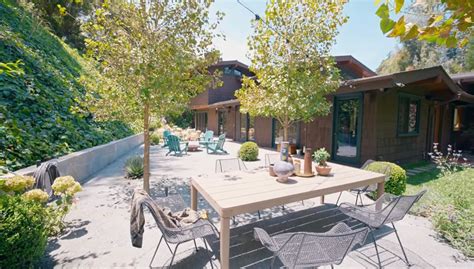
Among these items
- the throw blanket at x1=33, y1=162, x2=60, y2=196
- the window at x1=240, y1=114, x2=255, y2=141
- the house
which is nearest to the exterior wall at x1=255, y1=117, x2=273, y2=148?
the house

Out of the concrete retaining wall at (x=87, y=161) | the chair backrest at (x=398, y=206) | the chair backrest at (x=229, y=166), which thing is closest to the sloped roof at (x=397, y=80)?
the chair backrest at (x=398, y=206)

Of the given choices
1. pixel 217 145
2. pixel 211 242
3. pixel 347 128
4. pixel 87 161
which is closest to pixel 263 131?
pixel 217 145

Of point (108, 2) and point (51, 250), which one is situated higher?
point (108, 2)

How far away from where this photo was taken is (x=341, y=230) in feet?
6.63

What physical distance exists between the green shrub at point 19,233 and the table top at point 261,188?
163 centimetres

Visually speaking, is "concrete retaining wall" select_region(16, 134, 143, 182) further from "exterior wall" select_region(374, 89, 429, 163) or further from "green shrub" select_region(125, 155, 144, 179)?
"exterior wall" select_region(374, 89, 429, 163)

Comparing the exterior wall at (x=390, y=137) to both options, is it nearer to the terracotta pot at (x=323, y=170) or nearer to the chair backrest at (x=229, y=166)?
the terracotta pot at (x=323, y=170)

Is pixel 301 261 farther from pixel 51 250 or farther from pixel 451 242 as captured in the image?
pixel 51 250

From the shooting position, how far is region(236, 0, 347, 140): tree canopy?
4578mm

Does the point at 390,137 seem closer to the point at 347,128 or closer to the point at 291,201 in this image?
the point at 347,128

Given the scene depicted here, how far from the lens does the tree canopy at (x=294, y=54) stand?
4.58 metres

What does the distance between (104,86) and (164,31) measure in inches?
56.8

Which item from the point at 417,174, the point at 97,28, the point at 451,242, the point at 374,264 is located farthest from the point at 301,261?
the point at 417,174

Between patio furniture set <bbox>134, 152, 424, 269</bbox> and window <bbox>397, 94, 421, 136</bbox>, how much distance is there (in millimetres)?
5554
